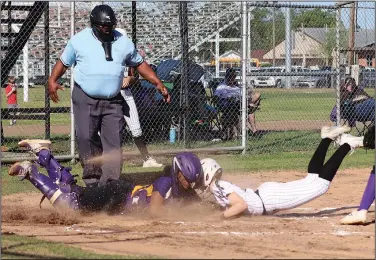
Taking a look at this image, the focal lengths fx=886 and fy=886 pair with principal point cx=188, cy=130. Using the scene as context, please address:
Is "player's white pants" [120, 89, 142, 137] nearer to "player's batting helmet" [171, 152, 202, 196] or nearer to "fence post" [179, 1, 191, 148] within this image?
"fence post" [179, 1, 191, 148]

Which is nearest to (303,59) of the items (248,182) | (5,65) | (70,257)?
(5,65)

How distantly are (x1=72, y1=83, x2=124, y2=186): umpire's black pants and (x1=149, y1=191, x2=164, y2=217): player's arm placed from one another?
1158mm

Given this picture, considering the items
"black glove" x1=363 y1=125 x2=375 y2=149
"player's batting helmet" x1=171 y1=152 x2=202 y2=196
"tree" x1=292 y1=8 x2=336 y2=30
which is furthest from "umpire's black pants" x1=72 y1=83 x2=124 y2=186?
"tree" x1=292 y1=8 x2=336 y2=30

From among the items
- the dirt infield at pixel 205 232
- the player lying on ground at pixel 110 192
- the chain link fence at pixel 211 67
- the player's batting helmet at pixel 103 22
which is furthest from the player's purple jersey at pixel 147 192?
the chain link fence at pixel 211 67

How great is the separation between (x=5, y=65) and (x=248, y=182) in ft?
23.1

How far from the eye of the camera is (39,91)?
3866 cm

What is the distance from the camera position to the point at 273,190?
8.85 meters

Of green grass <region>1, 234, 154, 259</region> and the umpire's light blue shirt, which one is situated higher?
the umpire's light blue shirt

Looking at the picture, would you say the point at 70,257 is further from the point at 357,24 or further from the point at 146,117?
the point at 357,24

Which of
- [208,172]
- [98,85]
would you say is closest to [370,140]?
[208,172]

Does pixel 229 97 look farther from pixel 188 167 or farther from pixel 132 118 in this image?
pixel 188 167

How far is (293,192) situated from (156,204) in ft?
4.51

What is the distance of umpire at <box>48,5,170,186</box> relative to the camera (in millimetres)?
10008

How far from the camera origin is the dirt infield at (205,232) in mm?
7078
